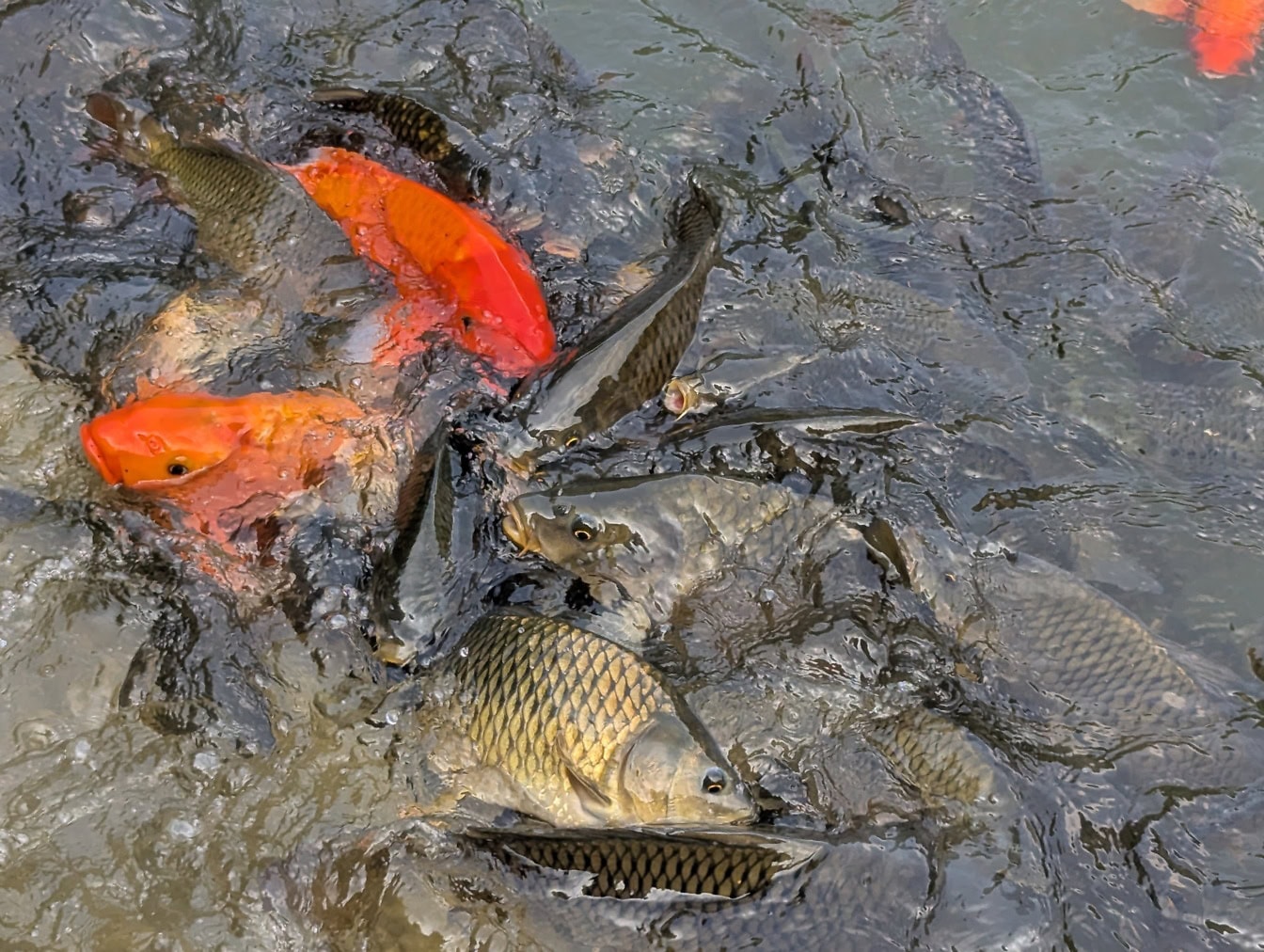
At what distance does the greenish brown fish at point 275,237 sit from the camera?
3.83 m

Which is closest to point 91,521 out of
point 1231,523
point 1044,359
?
point 1044,359

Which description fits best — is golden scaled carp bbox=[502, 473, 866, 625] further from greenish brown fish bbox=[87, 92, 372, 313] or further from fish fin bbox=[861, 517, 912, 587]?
greenish brown fish bbox=[87, 92, 372, 313]

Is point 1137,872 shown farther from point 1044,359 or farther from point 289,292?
point 289,292

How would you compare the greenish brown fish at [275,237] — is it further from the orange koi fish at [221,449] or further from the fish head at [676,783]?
the fish head at [676,783]

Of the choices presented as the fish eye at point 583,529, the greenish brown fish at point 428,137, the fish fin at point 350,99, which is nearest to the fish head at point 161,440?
the fish eye at point 583,529

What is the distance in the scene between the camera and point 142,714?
112 inches

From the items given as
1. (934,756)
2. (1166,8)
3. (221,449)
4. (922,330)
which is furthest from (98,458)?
(1166,8)

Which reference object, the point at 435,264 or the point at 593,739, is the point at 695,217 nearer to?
the point at 435,264

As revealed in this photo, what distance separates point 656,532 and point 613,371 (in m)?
0.64

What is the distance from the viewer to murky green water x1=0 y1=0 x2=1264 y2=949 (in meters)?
2.61

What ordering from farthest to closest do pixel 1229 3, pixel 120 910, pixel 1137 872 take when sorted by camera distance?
1. pixel 1229 3
2. pixel 1137 872
3. pixel 120 910

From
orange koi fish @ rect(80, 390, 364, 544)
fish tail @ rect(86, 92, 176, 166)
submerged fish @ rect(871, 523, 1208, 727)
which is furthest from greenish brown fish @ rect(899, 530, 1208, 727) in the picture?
fish tail @ rect(86, 92, 176, 166)

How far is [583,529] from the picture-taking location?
3.17 meters

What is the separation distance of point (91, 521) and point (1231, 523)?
4.22 metres
